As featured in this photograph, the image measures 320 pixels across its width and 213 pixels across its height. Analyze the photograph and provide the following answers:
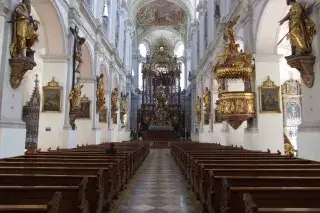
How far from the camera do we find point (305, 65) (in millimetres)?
5348

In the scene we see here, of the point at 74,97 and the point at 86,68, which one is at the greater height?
the point at 86,68

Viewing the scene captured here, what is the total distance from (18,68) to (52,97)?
3.28 metres

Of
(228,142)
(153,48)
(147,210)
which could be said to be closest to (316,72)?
(147,210)

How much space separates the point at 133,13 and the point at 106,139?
1486 centimetres

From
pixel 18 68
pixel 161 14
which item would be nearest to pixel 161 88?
pixel 161 14

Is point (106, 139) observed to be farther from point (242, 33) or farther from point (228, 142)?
point (242, 33)

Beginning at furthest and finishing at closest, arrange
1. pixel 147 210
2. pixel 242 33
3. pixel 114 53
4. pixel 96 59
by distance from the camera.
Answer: pixel 114 53 → pixel 96 59 → pixel 242 33 → pixel 147 210

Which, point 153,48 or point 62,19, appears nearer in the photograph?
point 62,19

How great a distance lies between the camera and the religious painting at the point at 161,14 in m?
27.5

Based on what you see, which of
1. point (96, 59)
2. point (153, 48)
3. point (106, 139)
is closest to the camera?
point (96, 59)

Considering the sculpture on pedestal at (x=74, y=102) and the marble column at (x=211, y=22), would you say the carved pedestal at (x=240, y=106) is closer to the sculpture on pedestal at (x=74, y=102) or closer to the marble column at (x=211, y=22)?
the sculpture on pedestal at (x=74, y=102)

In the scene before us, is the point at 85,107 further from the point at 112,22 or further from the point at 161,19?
the point at 161,19

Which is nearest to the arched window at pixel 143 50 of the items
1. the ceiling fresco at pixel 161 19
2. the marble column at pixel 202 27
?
the ceiling fresco at pixel 161 19

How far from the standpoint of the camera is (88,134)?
12.0 m
